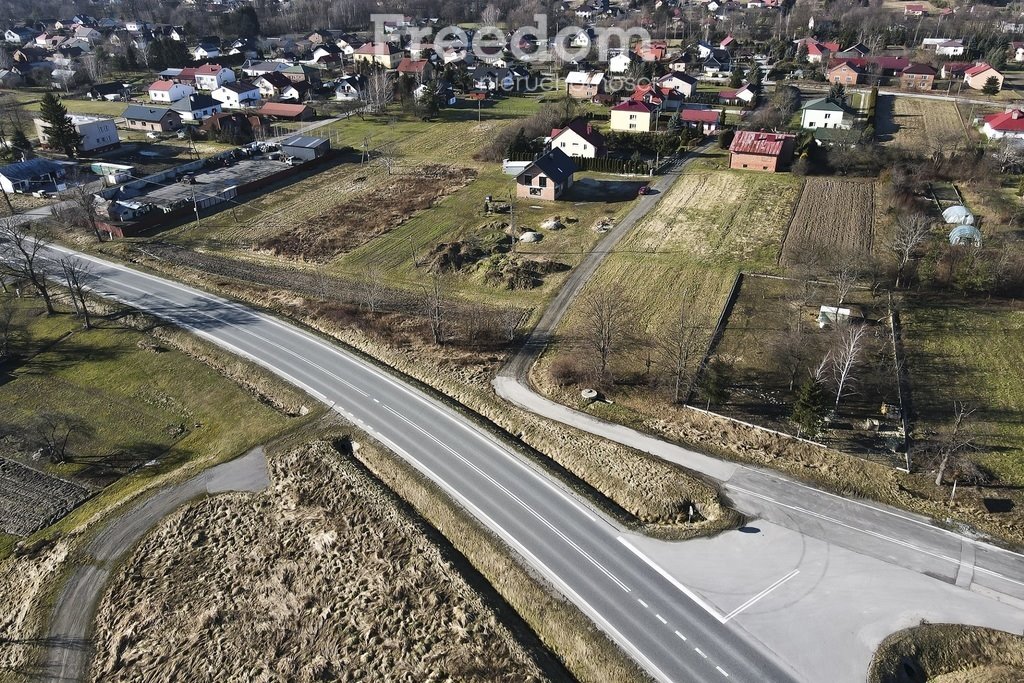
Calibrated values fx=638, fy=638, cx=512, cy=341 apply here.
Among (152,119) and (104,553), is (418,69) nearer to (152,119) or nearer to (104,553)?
(152,119)

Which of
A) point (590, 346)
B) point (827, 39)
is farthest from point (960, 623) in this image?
point (827, 39)

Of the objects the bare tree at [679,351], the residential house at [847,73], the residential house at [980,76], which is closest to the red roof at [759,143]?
the bare tree at [679,351]

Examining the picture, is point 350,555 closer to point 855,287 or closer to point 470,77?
point 855,287

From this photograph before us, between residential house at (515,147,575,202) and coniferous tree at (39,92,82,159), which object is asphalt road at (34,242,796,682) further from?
coniferous tree at (39,92,82,159)

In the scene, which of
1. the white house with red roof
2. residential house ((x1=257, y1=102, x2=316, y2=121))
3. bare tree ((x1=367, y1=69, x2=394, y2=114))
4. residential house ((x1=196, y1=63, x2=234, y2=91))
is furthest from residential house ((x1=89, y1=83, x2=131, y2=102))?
the white house with red roof

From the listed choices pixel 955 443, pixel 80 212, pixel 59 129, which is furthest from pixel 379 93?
pixel 955 443

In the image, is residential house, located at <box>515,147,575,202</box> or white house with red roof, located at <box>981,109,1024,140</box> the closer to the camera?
residential house, located at <box>515,147,575,202</box>
